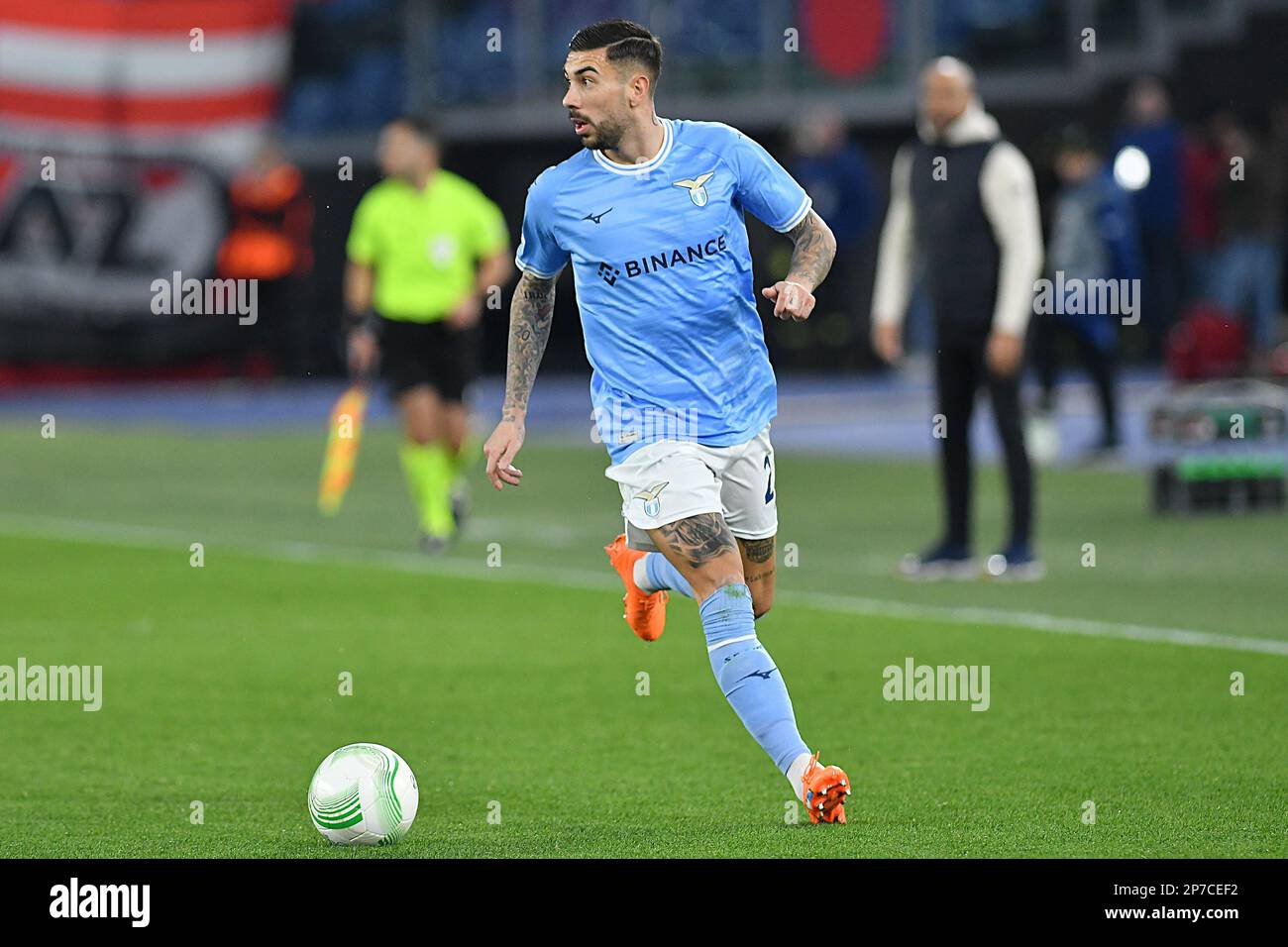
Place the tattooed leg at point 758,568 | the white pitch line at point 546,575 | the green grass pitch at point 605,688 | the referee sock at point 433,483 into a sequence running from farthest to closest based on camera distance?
the referee sock at point 433,483 → the white pitch line at point 546,575 → the tattooed leg at point 758,568 → the green grass pitch at point 605,688

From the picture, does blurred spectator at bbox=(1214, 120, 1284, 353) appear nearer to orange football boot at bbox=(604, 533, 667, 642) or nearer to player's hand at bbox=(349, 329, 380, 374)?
player's hand at bbox=(349, 329, 380, 374)

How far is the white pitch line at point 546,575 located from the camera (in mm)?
10602

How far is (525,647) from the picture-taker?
1071 cm

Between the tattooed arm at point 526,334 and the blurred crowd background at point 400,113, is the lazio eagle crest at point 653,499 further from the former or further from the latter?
the blurred crowd background at point 400,113

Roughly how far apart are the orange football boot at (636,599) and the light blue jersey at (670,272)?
509mm

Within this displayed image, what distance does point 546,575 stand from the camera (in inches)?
521

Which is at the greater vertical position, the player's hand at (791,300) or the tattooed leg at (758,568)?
the player's hand at (791,300)

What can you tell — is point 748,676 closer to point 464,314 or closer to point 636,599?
point 636,599

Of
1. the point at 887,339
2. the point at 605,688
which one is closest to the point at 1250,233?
the point at 887,339

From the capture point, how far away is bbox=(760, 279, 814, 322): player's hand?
6.85m

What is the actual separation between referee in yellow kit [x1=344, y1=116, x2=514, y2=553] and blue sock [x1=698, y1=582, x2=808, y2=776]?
781 cm

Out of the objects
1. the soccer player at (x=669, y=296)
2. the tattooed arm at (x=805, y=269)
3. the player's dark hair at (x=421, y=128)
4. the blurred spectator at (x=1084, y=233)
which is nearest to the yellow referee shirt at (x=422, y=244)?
the player's dark hair at (x=421, y=128)

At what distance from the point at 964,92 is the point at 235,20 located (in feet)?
65.8

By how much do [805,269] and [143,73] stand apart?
81.8 feet
